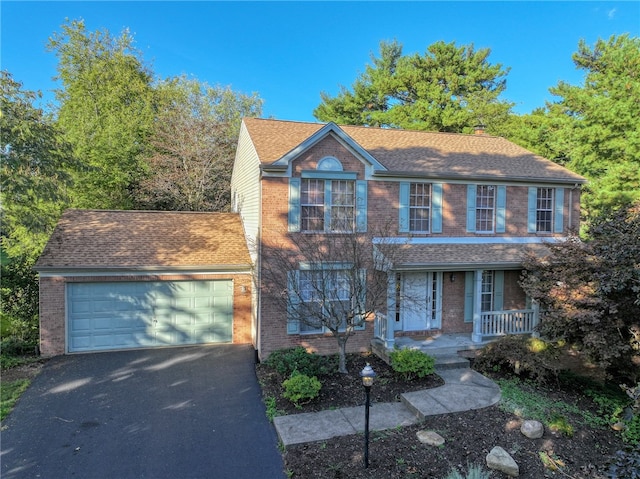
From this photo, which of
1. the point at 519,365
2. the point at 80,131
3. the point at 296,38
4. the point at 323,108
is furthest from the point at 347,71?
the point at 519,365

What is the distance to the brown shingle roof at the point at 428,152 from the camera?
12.3 m

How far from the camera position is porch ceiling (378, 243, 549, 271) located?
10953 millimetres

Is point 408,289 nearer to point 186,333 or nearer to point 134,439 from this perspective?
point 186,333

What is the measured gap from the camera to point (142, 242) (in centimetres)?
1258

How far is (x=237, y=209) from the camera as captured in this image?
53.1ft

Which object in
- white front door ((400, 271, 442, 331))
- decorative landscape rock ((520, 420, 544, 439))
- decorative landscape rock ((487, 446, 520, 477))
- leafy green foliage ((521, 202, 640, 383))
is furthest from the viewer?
white front door ((400, 271, 442, 331))

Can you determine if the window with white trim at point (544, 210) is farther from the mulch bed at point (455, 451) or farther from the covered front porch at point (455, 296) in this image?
the mulch bed at point (455, 451)

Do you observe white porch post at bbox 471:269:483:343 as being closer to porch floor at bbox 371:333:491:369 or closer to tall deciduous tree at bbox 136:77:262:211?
porch floor at bbox 371:333:491:369

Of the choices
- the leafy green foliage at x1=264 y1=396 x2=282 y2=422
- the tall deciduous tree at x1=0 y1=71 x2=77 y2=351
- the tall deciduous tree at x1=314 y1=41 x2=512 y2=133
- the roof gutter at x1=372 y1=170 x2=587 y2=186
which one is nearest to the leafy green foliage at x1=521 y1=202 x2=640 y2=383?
the roof gutter at x1=372 y1=170 x2=587 y2=186

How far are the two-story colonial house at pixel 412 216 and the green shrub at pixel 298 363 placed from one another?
139 cm

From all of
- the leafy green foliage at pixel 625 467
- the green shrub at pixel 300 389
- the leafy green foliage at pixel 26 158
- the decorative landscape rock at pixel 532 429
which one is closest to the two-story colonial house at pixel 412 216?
the green shrub at pixel 300 389

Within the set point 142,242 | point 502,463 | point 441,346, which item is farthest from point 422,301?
point 142,242

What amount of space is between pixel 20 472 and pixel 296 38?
18.6 metres

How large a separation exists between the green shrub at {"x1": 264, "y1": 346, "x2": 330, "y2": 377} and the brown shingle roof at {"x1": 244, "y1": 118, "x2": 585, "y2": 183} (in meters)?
5.29
